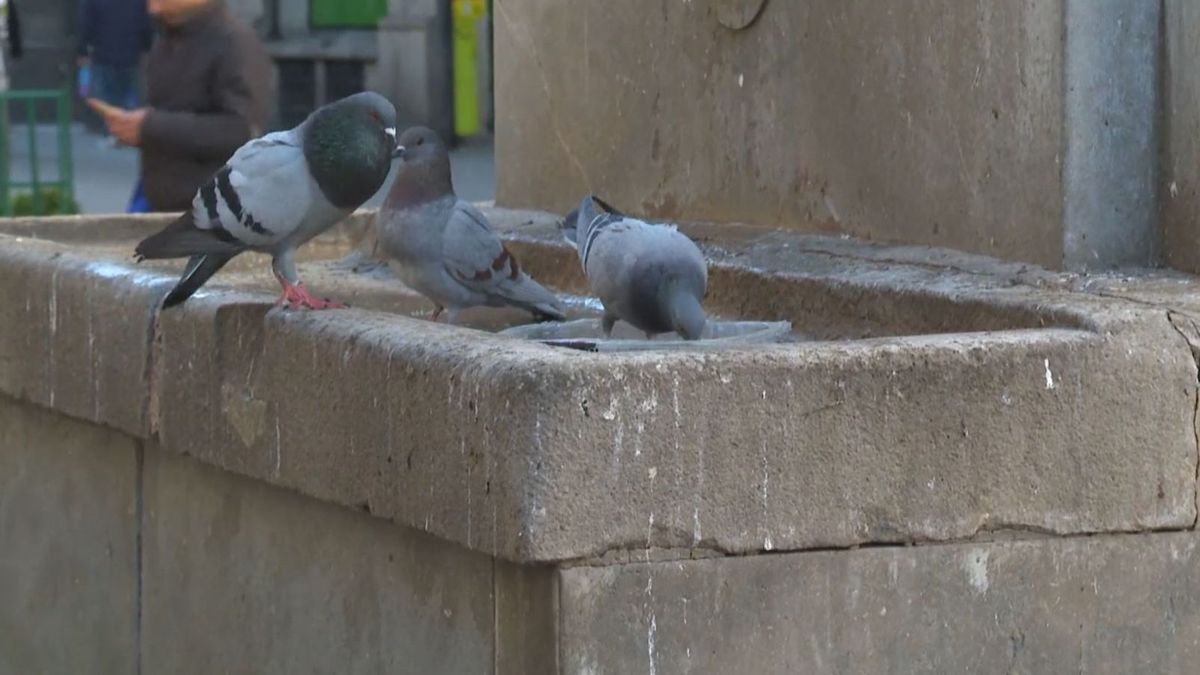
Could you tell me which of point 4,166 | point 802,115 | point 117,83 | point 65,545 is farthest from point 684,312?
point 117,83

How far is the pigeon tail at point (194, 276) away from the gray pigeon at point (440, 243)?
78cm

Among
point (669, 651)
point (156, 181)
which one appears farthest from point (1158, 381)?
point (156, 181)

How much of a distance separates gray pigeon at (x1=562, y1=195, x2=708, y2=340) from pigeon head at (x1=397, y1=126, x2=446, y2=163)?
58 centimetres

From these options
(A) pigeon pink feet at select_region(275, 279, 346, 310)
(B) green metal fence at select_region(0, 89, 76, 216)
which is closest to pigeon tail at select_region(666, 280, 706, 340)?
(A) pigeon pink feet at select_region(275, 279, 346, 310)

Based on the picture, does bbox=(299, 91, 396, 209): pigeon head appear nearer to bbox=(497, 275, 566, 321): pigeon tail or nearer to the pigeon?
the pigeon

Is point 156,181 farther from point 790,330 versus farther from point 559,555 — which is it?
point 559,555

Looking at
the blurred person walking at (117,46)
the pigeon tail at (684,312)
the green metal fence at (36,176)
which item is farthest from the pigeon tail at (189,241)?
the blurred person walking at (117,46)

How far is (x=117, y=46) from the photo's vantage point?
15398 millimetres

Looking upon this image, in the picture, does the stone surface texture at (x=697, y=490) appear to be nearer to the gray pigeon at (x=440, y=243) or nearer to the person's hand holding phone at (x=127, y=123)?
the gray pigeon at (x=440, y=243)

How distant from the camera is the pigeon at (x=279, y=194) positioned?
4.55 metres

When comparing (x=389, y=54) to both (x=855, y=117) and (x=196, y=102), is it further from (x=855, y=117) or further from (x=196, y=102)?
(x=855, y=117)

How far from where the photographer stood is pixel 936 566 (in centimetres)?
373

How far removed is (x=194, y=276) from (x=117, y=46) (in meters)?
11.2

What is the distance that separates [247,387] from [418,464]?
67 cm
